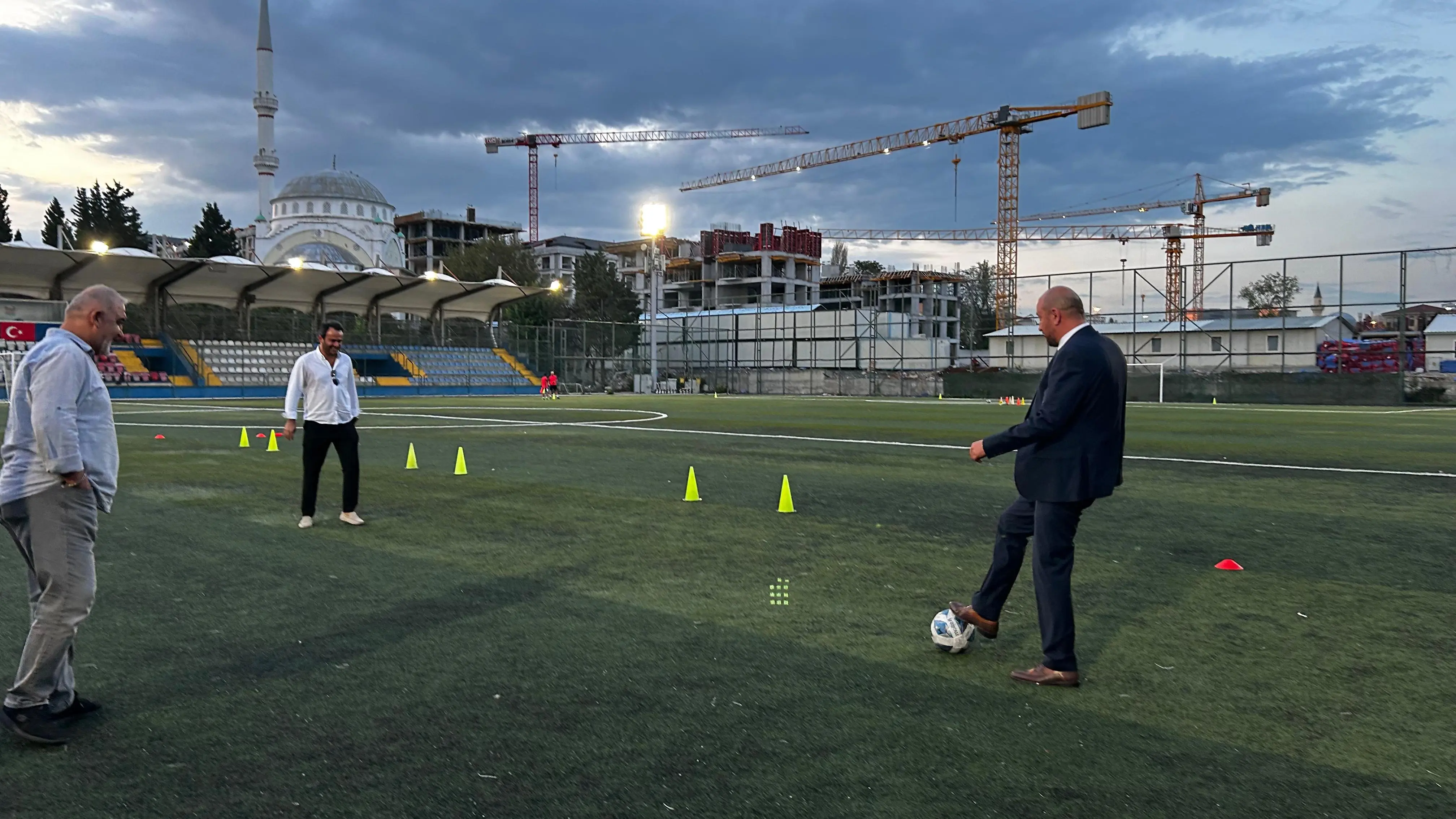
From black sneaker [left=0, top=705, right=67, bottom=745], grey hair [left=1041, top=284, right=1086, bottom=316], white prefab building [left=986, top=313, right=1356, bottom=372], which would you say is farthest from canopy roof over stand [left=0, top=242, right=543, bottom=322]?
grey hair [left=1041, top=284, right=1086, bottom=316]

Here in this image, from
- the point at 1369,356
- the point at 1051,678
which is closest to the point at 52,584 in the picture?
the point at 1051,678

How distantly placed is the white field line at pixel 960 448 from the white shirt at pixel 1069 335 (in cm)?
489

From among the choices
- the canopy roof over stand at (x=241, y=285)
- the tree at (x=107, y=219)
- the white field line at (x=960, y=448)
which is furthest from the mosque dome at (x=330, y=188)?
the white field line at (x=960, y=448)

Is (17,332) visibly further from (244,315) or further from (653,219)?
(653,219)

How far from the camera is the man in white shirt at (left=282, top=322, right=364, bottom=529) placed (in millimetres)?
8938

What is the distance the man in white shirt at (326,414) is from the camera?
8.94 metres

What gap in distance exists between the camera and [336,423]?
9.03m

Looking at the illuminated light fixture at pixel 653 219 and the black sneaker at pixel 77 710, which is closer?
the black sneaker at pixel 77 710

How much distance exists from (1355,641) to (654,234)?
6534cm

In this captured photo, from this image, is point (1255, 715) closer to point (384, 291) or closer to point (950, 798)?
point (950, 798)

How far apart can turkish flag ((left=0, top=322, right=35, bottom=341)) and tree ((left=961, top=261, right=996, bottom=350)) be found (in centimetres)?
10102

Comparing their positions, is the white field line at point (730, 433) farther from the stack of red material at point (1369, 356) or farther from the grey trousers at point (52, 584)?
the grey trousers at point (52, 584)

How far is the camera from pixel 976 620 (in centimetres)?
521

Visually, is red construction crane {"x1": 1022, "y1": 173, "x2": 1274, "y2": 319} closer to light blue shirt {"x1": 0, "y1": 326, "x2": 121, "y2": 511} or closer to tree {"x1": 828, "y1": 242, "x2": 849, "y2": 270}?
tree {"x1": 828, "y1": 242, "x2": 849, "y2": 270}
